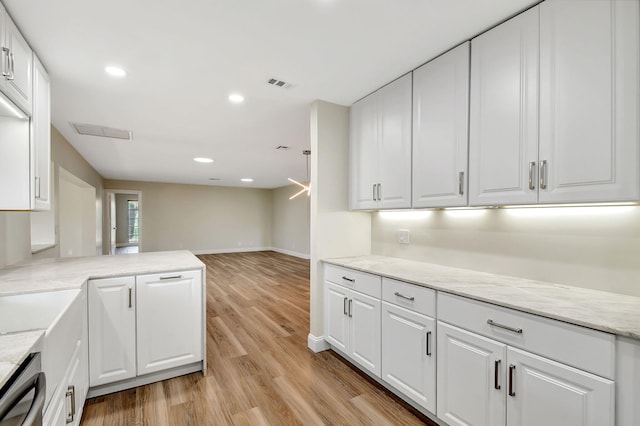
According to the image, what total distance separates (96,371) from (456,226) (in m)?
2.86

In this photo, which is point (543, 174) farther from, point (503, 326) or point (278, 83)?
point (278, 83)

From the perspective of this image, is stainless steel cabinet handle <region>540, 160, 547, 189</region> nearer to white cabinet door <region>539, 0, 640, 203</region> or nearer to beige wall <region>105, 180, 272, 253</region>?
white cabinet door <region>539, 0, 640, 203</region>

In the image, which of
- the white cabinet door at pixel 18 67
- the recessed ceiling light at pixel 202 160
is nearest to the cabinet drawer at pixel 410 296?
the white cabinet door at pixel 18 67

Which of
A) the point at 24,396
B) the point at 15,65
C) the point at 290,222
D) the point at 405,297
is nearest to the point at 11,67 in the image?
the point at 15,65

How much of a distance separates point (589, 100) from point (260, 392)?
2674 mm

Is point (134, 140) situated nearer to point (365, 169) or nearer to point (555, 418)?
point (365, 169)

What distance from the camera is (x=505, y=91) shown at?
1.67 metres

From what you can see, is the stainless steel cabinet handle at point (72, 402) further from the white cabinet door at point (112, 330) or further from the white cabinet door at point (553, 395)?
the white cabinet door at point (553, 395)

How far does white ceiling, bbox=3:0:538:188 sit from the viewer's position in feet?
5.07

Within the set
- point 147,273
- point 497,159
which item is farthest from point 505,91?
point 147,273

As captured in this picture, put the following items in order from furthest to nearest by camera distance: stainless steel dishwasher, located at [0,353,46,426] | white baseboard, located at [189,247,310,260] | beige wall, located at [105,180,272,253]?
white baseboard, located at [189,247,310,260], beige wall, located at [105,180,272,253], stainless steel dishwasher, located at [0,353,46,426]

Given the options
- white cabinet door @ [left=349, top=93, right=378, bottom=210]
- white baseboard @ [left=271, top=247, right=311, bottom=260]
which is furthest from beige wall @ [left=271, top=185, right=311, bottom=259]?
white cabinet door @ [left=349, top=93, right=378, bottom=210]

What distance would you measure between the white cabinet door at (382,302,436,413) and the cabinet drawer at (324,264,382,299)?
15 centimetres

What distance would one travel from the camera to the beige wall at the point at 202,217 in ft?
29.0
